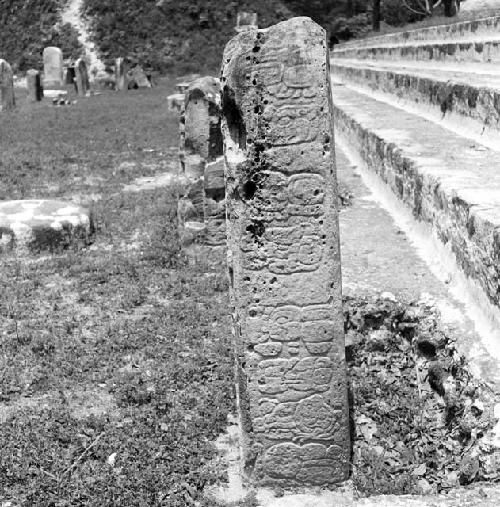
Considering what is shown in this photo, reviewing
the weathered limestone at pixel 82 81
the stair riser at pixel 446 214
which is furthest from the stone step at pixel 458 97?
the weathered limestone at pixel 82 81

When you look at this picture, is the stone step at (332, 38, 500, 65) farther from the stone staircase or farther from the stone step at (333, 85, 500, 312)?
the stone step at (333, 85, 500, 312)

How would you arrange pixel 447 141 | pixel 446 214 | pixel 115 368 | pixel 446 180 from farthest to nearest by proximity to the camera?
pixel 447 141 < pixel 115 368 < pixel 446 180 < pixel 446 214

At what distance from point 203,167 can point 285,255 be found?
3.97 meters

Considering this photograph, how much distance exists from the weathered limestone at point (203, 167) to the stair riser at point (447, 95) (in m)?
2.05

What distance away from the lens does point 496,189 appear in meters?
3.69

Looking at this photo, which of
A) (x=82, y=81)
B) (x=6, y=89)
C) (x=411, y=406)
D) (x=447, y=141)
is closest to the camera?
(x=411, y=406)

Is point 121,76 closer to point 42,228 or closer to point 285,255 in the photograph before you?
point 42,228

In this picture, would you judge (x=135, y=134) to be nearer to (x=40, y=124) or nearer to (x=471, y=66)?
(x=40, y=124)

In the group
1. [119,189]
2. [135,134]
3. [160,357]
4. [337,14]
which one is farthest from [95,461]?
[337,14]

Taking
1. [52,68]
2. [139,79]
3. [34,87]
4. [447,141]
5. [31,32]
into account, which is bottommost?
[447,141]

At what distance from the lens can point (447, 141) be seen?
5238mm

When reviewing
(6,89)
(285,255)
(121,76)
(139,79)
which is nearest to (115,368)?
(285,255)

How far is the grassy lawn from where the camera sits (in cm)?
301

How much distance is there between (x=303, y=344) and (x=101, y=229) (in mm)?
4866
